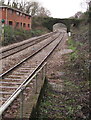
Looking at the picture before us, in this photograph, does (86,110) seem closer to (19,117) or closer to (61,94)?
(61,94)

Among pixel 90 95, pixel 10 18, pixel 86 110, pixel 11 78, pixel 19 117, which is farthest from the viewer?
pixel 10 18

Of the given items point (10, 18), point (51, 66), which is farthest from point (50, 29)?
point (51, 66)

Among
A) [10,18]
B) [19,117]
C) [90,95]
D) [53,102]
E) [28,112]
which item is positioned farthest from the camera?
[10,18]

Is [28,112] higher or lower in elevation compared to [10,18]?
lower

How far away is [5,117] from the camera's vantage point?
15.7 ft

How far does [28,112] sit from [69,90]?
11.7 feet

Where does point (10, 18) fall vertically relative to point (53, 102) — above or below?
above

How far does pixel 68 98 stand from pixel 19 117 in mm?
3220

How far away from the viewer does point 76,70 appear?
11.4m

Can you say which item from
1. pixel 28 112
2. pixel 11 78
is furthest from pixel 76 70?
pixel 28 112

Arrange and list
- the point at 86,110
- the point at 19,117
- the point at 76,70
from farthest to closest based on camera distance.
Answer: the point at 76,70 → the point at 86,110 → the point at 19,117

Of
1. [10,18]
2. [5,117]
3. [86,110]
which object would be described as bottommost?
[86,110]

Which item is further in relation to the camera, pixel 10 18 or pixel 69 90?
pixel 10 18

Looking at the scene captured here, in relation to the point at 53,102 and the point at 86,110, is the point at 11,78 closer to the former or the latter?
the point at 53,102
